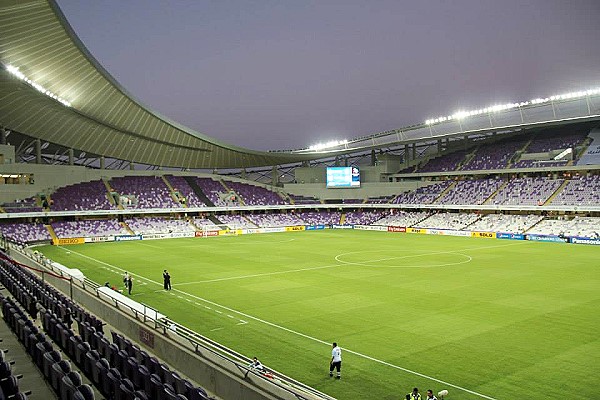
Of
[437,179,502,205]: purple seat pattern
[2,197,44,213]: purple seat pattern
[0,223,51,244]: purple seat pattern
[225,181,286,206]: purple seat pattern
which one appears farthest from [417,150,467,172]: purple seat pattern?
[2,197,44,213]: purple seat pattern

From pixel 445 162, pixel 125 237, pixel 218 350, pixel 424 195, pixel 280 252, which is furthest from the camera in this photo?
pixel 445 162

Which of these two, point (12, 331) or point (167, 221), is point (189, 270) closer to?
point (12, 331)

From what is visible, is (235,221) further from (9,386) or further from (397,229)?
(9,386)

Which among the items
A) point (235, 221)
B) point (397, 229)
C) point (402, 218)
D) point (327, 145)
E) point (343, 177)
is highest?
point (327, 145)

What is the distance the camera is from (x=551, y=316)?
22.1 m

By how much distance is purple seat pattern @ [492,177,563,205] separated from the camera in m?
61.1

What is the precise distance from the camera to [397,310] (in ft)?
77.5

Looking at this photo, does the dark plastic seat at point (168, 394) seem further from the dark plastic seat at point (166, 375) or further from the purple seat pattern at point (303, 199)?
the purple seat pattern at point (303, 199)

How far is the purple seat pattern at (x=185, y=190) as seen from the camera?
72.2 m

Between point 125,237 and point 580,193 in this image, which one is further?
point 125,237

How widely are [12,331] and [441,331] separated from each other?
14454 millimetres

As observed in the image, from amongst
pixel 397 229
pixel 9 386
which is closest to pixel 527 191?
pixel 397 229

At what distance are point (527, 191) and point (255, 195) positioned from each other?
38.3 m

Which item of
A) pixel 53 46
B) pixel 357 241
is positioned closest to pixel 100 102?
pixel 53 46
